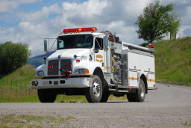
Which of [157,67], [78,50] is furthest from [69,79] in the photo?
[157,67]

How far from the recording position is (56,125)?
9977 mm

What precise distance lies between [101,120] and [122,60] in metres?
11.0

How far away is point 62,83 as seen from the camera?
1830cm

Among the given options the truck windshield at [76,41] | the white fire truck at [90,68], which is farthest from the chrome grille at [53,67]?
the truck windshield at [76,41]

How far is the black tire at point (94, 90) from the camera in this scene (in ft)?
59.9

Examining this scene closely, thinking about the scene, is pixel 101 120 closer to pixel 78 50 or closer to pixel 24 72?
pixel 78 50

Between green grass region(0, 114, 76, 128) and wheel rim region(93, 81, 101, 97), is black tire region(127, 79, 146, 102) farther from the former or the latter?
green grass region(0, 114, 76, 128)

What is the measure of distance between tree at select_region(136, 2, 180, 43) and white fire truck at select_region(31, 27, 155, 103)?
8627 centimetres

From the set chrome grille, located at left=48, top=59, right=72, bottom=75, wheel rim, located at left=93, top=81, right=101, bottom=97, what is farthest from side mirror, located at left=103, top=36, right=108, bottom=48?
chrome grille, located at left=48, top=59, right=72, bottom=75

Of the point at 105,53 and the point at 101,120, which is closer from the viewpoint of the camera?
the point at 101,120

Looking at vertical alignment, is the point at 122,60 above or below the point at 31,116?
above

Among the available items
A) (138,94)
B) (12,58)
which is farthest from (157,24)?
(138,94)

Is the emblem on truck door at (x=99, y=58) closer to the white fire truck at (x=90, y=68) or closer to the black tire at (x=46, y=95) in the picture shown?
the white fire truck at (x=90, y=68)

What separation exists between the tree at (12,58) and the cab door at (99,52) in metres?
94.8
